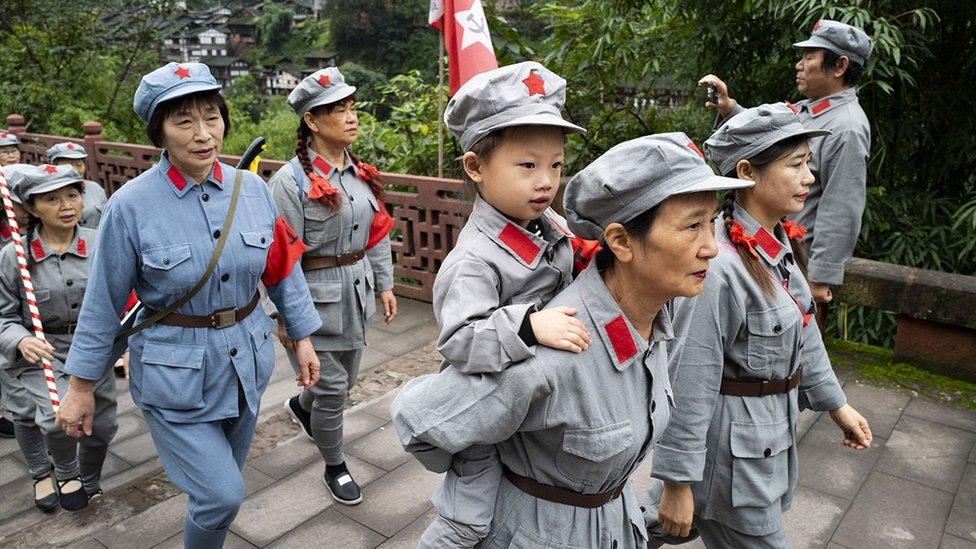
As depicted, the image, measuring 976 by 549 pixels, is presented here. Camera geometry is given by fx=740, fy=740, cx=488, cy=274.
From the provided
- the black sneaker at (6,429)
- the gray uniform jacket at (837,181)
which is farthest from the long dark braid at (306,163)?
the black sneaker at (6,429)

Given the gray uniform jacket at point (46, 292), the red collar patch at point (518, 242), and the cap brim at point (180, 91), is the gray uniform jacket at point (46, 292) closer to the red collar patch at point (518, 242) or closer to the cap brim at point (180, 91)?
the cap brim at point (180, 91)

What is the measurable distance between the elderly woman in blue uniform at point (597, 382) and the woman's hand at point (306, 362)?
145 centimetres

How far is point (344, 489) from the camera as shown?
11.7 feet

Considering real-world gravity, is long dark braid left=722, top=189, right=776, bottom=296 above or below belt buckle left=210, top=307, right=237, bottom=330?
above

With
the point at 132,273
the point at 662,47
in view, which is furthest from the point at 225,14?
the point at 132,273

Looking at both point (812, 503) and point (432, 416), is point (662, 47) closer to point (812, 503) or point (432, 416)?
point (812, 503)

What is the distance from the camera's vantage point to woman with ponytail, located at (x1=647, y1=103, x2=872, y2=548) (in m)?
2.17

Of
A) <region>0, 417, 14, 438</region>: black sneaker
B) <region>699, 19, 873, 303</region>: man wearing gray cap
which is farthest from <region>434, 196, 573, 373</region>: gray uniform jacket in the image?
<region>0, 417, 14, 438</region>: black sneaker

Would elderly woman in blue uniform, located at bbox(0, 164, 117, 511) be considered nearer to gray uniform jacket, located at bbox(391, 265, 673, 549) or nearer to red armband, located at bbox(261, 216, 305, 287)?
red armband, located at bbox(261, 216, 305, 287)

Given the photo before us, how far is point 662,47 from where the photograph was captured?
22.8 feet

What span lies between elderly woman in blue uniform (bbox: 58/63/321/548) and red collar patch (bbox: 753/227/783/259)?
5.73ft

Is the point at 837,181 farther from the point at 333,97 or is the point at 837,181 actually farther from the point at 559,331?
the point at 559,331

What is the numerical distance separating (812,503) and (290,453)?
2.70 m

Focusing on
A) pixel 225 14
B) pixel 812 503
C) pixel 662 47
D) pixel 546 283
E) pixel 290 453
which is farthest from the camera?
pixel 225 14
